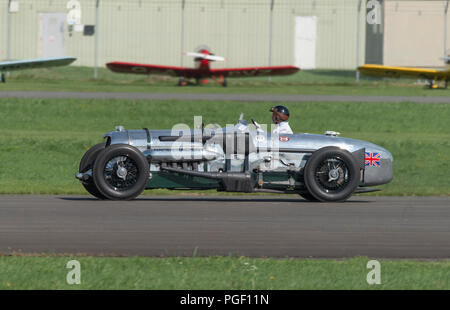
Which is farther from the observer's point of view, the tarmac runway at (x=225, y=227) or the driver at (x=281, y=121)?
the driver at (x=281, y=121)

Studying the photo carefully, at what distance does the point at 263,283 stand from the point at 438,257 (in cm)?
195

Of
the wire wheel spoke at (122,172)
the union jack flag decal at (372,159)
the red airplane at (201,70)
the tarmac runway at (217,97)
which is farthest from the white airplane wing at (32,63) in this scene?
the union jack flag decal at (372,159)

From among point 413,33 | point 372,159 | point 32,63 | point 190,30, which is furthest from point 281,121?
point 413,33

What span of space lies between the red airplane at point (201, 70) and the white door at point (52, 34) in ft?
23.5

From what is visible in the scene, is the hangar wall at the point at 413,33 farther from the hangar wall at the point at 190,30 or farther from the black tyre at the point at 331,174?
the black tyre at the point at 331,174

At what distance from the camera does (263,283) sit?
6.31 m

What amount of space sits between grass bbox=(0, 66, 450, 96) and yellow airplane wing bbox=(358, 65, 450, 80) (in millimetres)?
558

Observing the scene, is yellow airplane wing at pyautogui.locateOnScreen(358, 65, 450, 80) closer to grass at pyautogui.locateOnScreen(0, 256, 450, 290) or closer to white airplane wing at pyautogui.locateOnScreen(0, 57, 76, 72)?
white airplane wing at pyautogui.locateOnScreen(0, 57, 76, 72)

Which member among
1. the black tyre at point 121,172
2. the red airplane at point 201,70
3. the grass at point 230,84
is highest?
the red airplane at point 201,70

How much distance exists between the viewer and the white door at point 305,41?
1678 inches

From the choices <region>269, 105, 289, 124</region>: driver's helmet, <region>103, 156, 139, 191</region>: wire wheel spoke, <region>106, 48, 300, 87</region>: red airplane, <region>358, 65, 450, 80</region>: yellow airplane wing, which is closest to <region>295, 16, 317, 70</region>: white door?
<region>106, 48, 300, 87</region>: red airplane

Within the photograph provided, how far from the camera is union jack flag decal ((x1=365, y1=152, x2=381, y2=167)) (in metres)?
11.3
